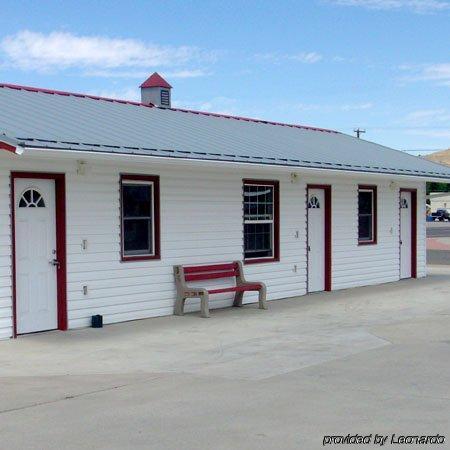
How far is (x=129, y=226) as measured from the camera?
13.5 m

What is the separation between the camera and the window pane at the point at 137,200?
13.4 meters

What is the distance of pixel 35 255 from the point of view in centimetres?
1206

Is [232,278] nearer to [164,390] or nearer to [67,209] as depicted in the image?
[67,209]

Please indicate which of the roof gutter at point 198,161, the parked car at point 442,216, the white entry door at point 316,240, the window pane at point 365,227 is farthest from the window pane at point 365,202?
the parked car at point 442,216

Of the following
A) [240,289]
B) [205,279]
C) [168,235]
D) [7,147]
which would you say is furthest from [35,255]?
[240,289]

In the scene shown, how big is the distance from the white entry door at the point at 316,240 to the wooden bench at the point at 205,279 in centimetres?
263

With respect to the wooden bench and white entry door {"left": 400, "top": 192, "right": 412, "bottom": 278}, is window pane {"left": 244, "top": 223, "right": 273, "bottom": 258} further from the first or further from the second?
white entry door {"left": 400, "top": 192, "right": 412, "bottom": 278}

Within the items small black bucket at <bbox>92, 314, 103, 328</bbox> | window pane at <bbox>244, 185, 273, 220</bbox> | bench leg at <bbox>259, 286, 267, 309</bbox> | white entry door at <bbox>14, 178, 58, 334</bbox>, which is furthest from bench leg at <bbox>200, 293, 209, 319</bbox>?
white entry door at <bbox>14, 178, 58, 334</bbox>

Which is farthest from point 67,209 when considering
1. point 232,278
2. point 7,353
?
point 232,278

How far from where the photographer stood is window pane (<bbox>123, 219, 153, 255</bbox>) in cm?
1351

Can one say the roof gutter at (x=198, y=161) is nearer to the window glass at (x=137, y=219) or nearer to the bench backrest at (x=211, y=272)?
the window glass at (x=137, y=219)

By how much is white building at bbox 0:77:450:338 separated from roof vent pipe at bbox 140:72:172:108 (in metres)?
0.04

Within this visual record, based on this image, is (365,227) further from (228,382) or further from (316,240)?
(228,382)

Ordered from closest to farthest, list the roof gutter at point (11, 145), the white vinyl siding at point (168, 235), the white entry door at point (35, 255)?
the roof gutter at point (11, 145)
the white entry door at point (35, 255)
the white vinyl siding at point (168, 235)
